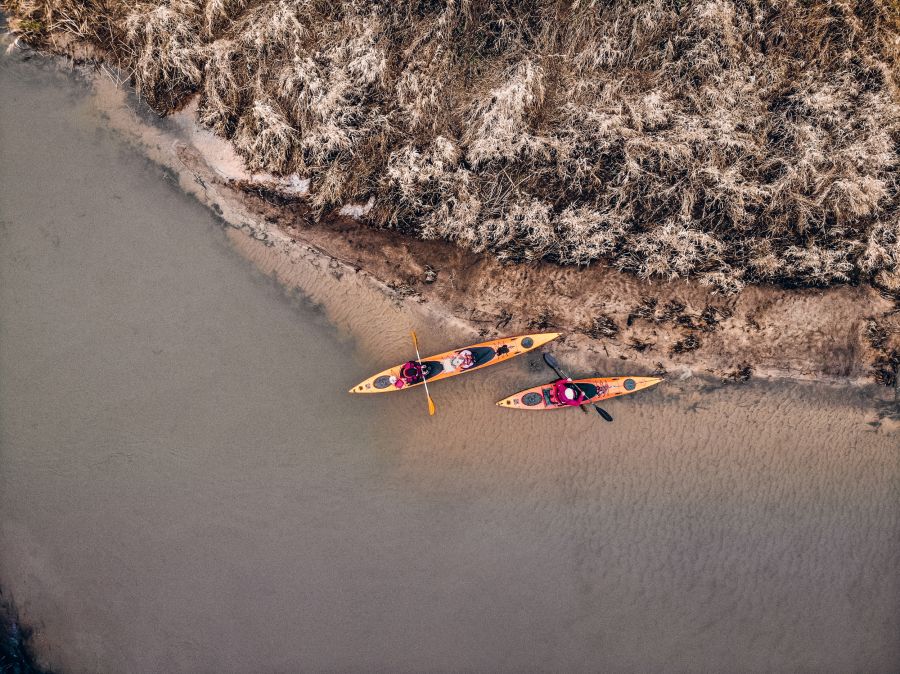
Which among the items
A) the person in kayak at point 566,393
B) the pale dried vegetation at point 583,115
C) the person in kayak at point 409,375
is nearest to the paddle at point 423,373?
the person in kayak at point 409,375

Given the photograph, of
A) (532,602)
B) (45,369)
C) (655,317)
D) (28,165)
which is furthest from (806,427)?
(28,165)

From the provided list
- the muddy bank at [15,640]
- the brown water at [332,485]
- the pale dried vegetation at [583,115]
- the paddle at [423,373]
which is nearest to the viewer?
the pale dried vegetation at [583,115]

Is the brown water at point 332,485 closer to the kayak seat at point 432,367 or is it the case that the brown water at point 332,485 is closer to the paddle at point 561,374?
the paddle at point 561,374

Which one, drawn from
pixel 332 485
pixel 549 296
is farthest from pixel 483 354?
pixel 332 485

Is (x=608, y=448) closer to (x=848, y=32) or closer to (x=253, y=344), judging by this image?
(x=253, y=344)

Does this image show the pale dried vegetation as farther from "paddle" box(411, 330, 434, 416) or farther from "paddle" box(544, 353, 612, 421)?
"paddle" box(411, 330, 434, 416)

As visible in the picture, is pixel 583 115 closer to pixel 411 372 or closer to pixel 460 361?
pixel 460 361
